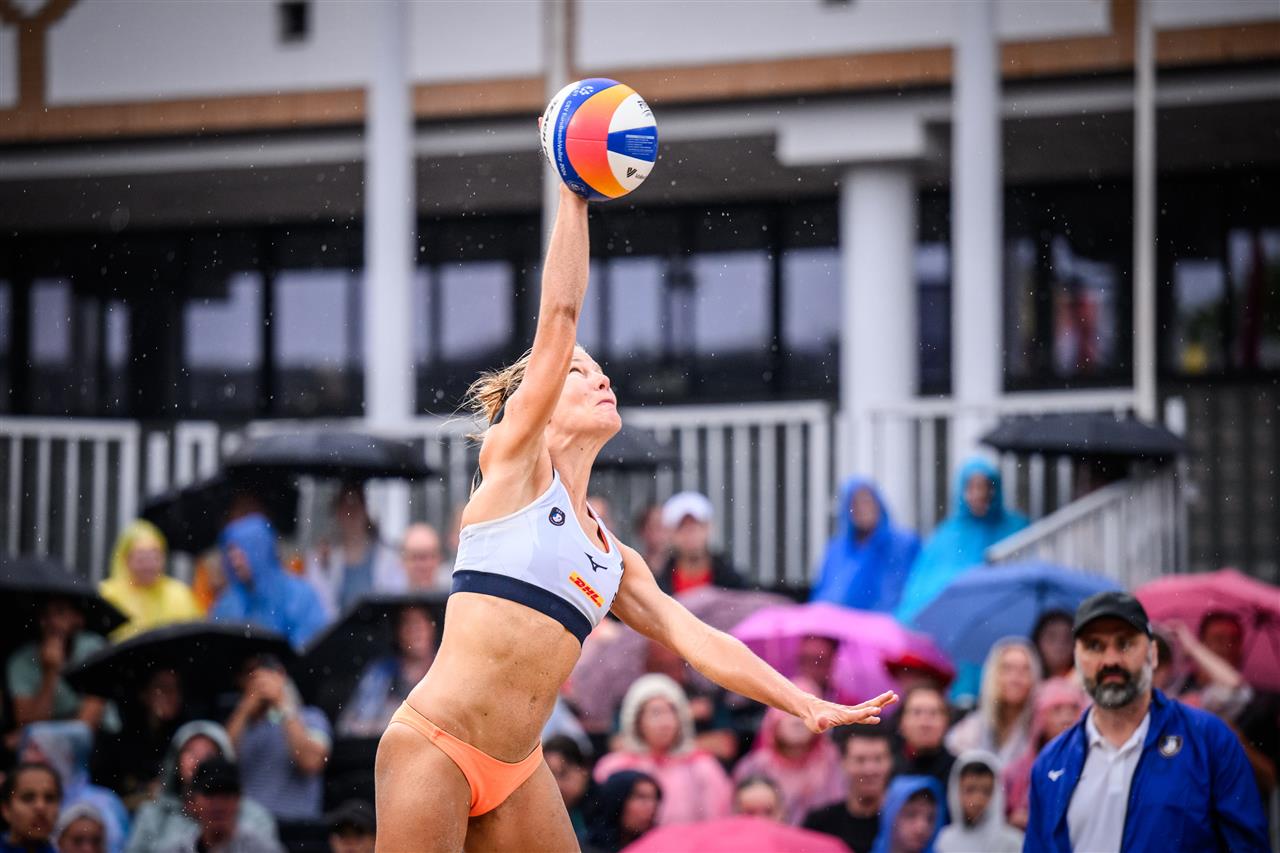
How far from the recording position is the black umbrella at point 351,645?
30.8 ft

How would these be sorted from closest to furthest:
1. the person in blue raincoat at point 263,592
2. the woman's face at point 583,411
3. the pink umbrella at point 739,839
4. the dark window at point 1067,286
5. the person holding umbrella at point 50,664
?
the woman's face at point 583,411, the pink umbrella at point 739,839, the person holding umbrella at point 50,664, the person in blue raincoat at point 263,592, the dark window at point 1067,286

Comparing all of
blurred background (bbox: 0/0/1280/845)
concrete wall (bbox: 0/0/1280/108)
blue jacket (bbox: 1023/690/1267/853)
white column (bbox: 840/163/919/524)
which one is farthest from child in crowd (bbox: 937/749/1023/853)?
concrete wall (bbox: 0/0/1280/108)

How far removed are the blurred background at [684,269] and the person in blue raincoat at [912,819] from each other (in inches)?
82.9

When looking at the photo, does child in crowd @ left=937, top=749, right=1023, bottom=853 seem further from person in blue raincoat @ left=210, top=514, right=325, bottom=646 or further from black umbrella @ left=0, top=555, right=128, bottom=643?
black umbrella @ left=0, top=555, right=128, bottom=643

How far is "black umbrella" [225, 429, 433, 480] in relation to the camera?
411 inches

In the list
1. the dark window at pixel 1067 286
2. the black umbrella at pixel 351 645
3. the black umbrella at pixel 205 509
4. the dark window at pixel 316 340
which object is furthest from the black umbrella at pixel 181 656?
the dark window at pixel 1067 286

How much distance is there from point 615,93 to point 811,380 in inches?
346

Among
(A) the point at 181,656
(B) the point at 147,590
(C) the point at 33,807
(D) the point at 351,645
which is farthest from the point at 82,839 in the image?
(B) the point at 147,590

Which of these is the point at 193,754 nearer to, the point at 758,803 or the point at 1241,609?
the point at 758,803

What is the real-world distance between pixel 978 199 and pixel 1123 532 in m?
2.16

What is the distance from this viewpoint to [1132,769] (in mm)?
6312

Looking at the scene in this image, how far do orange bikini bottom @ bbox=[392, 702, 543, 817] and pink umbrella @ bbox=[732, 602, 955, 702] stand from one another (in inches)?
133

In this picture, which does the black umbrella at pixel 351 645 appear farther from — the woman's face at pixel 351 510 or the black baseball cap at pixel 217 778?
the woman's face at pixel 351 510

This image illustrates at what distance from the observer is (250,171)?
14.1m
